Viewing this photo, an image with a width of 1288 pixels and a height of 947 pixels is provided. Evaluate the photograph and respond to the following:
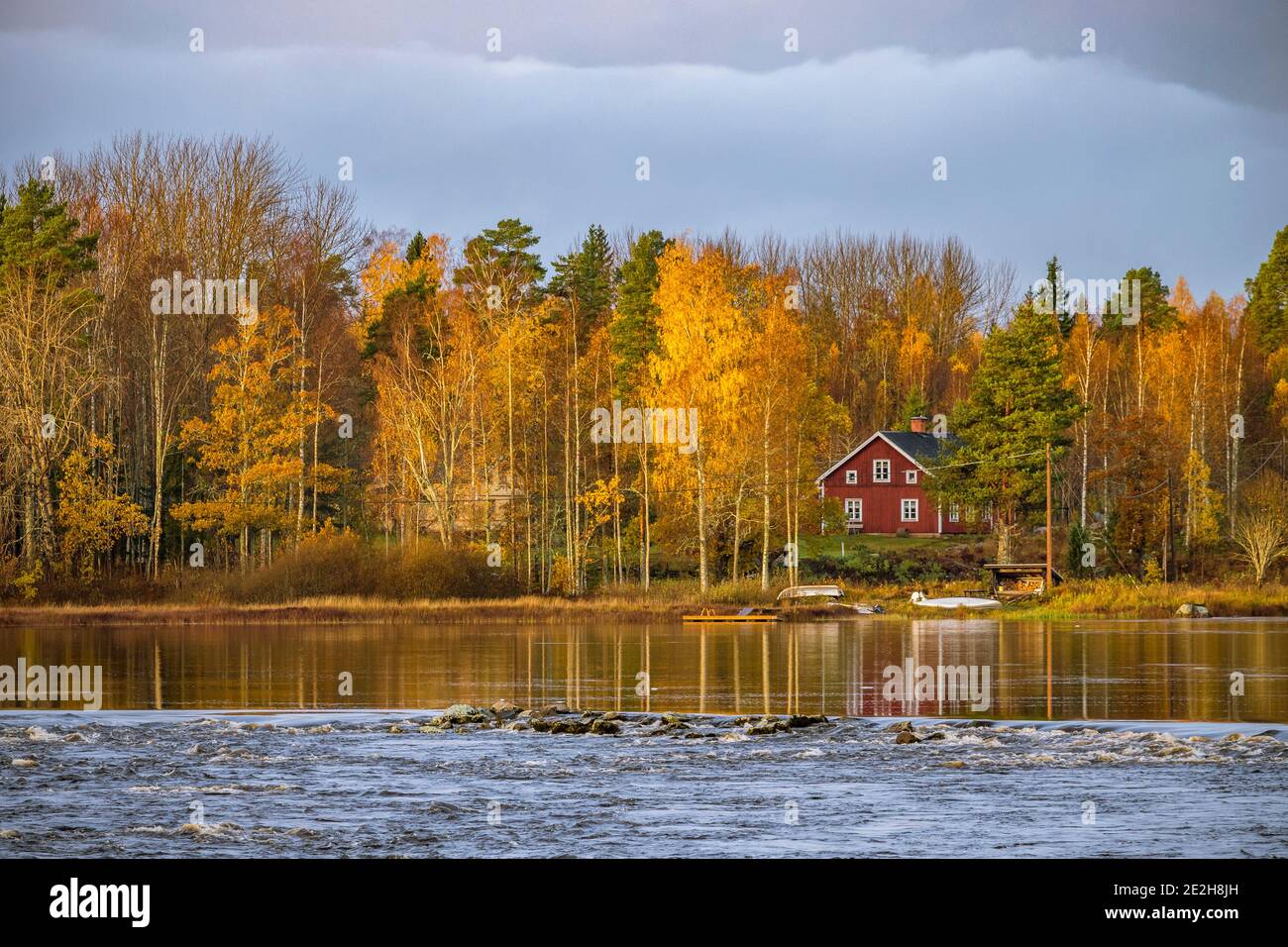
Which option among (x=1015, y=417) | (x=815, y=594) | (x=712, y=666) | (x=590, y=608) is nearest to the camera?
(x=712, y=666)

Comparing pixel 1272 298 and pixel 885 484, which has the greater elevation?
pixel 1272 298

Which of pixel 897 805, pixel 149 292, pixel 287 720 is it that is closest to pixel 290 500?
pixel 149 292

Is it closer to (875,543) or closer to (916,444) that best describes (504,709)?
(875,543)

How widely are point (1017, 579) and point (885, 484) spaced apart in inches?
1021

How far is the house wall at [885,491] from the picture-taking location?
93.0 metres

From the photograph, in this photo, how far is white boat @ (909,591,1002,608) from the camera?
61447 mm

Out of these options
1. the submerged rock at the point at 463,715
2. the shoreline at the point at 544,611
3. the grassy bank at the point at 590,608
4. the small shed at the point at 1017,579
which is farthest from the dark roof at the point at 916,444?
the submerged rock at the point at 463,715

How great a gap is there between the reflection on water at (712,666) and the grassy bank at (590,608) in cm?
301

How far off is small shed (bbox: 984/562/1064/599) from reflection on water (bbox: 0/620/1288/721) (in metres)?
7.91

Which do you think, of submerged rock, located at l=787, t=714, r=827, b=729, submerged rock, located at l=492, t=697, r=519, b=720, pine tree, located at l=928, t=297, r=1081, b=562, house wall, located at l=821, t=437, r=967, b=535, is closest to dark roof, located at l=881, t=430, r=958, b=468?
house wall, located at l=821, t=437, r=967, b=535

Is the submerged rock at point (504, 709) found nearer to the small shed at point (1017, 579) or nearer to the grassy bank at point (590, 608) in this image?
the grassy bank at point (590, 608)

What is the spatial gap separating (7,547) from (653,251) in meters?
42.5

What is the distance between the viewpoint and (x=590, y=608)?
203 ft

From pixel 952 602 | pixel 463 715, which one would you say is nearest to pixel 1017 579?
pixel 952 602
